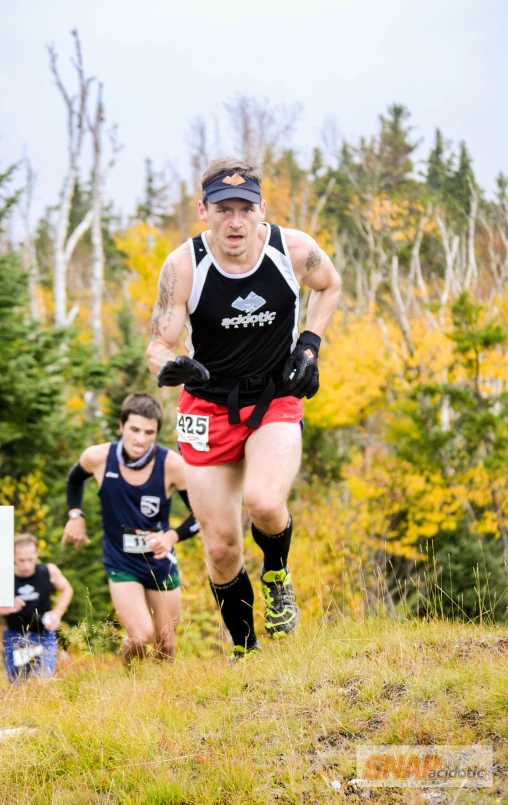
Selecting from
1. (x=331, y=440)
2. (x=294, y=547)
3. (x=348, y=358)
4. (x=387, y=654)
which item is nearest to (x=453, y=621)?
(x=387, y=654)

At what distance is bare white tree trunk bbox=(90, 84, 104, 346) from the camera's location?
23.7 m

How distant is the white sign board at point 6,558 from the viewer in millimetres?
3818

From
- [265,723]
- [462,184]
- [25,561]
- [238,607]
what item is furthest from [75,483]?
[462,184]

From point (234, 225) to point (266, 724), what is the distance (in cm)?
232

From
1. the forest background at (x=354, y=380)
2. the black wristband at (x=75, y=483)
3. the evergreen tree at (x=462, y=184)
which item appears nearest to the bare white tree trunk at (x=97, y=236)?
the forest background at (x=354, y=380)

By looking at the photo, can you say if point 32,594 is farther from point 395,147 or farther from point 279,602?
point 395,147

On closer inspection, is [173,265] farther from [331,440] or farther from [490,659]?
[331,440]

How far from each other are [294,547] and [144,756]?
57.3 ft

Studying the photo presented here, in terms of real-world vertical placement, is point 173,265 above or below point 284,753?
above

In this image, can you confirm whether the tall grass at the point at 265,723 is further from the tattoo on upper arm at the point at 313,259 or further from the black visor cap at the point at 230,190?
the black visor cap at the point at 230,190

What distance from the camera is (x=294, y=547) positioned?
66.9 feet

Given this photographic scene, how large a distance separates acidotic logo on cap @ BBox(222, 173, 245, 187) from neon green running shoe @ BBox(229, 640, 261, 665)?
2422 millimetres

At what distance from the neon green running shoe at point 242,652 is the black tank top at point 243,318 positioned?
4.31 feet

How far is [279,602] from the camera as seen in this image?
4605 mm
